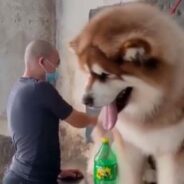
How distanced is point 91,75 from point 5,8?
7.91 ft

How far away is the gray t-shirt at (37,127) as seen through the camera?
2.09 metres

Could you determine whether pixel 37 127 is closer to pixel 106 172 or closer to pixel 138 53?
pixel 106 172

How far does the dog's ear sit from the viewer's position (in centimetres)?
125

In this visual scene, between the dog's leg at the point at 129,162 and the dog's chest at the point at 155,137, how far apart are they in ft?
0.17

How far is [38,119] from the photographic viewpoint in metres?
2.12

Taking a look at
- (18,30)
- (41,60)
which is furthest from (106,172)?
(18,30)

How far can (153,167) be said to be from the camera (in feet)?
5.17

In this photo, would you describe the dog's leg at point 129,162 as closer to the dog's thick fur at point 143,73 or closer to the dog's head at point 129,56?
the dog's thick fur at point 143,73

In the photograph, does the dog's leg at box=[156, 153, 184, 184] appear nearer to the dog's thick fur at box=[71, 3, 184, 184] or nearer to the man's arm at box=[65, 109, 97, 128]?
the dog's thick fur at box=[71, 3, 184, 184]

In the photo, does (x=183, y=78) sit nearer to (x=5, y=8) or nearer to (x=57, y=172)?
(x=57, y=172)

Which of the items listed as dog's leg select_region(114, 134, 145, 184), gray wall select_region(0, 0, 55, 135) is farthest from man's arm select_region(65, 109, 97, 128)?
gray wall select_region(0, 0, 55, 135)

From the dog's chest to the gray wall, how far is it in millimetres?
2156

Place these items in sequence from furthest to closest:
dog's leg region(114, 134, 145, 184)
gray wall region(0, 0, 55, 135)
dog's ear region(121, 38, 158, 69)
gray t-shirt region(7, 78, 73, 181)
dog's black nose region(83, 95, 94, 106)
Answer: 1. gray wall region(0, 0, 55, 135)
2. gray t-shirt region(7, 78, 73, 181)
3. dog's leg region(114, 134, 145, 184)
4. dog's black nose region(83, 95, 94, 106)
5. dog's ear region(121, 38, 158, 69)

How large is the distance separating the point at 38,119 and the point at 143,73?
895 millimetres
